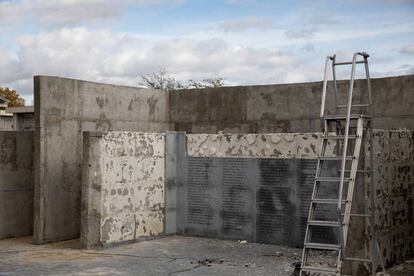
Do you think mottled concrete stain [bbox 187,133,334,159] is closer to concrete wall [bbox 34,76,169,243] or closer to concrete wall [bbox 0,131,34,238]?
concrete wall [bbox 34,76,169,243]

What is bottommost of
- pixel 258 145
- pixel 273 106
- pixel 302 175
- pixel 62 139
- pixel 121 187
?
pixel 121 187

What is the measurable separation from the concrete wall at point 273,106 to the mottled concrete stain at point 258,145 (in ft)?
5.61

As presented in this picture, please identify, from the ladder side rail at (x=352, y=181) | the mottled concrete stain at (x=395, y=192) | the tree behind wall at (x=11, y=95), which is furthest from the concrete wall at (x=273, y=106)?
the tree behind wall at (x=11, y=95)

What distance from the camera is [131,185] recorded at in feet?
38.2

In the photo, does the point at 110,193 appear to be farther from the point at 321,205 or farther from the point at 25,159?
the point at 321,205

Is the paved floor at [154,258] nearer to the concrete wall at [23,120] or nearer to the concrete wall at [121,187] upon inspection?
the concrete wall at [121,187]

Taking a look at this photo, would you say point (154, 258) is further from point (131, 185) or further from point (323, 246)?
point (323, 246)

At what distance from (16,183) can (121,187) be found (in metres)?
2.77

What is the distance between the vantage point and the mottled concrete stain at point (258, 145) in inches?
433

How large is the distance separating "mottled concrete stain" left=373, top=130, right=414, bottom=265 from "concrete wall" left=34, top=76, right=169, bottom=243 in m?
6.54

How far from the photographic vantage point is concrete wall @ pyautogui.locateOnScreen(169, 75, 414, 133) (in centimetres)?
1170

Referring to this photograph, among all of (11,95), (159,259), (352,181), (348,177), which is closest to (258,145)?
(159,259)

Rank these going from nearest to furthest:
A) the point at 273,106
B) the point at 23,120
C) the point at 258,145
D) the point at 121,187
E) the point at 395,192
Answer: the point at 395,192, the point at 121,187, the point at 258,145, the point at 273,106, the point at 23,120

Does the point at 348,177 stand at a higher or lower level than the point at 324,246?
higher
